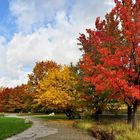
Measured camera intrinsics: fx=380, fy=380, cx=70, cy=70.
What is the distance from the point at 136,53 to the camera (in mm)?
25469

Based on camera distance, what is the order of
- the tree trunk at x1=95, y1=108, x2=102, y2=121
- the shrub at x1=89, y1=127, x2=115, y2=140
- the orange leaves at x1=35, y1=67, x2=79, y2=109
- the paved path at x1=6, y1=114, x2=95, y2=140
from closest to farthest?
the shrub at x1=89, y1=127, x2=115, y2=140, the paved path at x1=6, y1=114, x2=95, y2=140, the tree trunk at x1=95, y1=108, x2=102, y2=121, the orange leaves at x1=35, y1=67, x2=79, y2=109

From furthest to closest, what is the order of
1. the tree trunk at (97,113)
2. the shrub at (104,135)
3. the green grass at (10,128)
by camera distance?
the tree trunk at (97,113) < the green grass at (10,128) < the shrub at (104,135)

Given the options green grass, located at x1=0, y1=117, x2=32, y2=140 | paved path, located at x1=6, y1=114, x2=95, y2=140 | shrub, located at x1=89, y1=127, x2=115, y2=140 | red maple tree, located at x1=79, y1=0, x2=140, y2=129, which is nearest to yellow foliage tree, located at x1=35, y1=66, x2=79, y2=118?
green grass, located at x1=0, y1=117, x2=32, y2=140

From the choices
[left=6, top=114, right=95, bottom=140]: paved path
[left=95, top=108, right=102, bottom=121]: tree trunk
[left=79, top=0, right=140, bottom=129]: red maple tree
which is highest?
[left=79, top=0, right=140, bottom=129]: red maple tree

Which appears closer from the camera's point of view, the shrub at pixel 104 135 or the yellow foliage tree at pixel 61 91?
the shrub at pixel 104 135

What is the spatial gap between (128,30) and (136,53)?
1629 millimetres

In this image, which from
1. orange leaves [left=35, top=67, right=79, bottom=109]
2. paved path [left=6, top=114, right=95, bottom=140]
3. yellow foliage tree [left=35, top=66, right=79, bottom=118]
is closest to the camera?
paved path [left=6, top=114, right=95, bottom=140]

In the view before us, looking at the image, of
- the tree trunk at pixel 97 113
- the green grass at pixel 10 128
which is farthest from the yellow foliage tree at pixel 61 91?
the green grass at pixel 10 128

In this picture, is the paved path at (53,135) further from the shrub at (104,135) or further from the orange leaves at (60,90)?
the orange leaves at (60,90)

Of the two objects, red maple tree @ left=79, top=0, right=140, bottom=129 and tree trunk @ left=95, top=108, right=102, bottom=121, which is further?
Result: tree trunk @ left=95, top=108, right=102, bottom=121

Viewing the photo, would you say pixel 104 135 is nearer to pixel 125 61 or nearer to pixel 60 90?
pixel 125 61

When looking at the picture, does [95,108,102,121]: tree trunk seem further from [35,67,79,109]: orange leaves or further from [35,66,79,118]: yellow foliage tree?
[35,67,79,109]: orange leaves

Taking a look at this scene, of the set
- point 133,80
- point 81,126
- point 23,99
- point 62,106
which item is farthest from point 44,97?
point 23,99

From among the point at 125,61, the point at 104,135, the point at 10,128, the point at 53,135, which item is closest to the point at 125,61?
the point at 125,61
